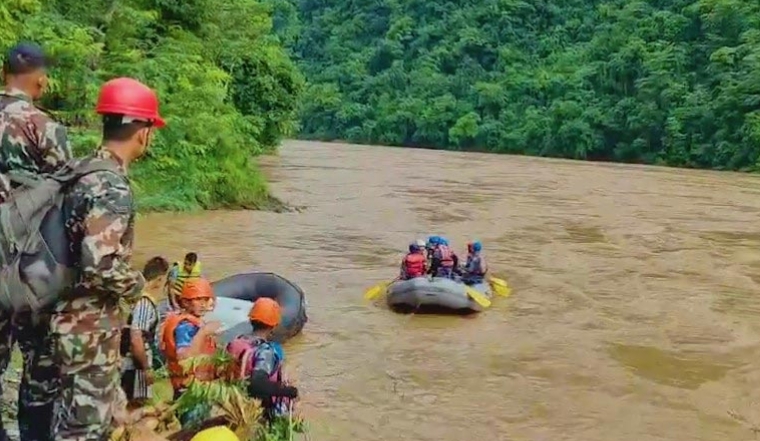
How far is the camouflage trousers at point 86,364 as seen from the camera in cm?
298

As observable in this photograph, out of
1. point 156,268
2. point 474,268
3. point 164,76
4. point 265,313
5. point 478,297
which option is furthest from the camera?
point 164,76

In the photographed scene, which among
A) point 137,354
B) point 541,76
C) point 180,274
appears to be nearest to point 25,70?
point 137,354

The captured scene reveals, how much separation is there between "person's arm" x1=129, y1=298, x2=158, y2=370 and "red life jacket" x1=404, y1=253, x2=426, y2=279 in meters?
5.82

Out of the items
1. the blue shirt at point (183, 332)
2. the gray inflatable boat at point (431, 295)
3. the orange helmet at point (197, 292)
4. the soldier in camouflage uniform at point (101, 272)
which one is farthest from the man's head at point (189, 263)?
the gray inflatable boat at point (431, 295)

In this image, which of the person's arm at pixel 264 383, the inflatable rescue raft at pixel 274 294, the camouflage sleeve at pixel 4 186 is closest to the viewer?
the camouflage sleeve at pixel 4 186

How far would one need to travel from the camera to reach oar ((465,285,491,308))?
1003cm

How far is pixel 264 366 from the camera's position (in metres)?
4.09

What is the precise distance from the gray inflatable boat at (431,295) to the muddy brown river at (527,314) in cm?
14

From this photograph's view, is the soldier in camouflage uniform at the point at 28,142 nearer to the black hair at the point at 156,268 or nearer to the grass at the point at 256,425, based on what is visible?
the grass at the point at 256,425

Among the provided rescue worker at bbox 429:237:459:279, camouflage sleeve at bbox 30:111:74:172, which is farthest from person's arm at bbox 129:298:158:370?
rescue worker at bbox 429:237:459:279

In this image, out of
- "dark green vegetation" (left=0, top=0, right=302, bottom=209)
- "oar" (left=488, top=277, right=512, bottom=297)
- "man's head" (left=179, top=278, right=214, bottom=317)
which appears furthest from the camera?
"dark green vegetation" (left=0, top=0, right=302, bottom=209)

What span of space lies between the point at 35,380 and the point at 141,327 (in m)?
1.26

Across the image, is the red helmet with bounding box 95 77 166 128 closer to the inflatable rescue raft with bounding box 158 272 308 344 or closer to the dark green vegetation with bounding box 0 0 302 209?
the inflatable rescue raft with bounding box 158 272 308 344

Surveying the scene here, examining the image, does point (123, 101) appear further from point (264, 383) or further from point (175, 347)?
point (175, 347)
